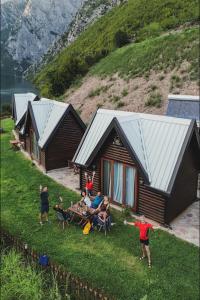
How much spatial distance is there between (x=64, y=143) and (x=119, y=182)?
29.8ft

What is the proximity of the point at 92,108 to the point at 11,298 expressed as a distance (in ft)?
115

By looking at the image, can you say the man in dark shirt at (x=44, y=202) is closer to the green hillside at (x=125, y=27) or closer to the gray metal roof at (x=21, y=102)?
the gray metal roof at (x=21, y=102)

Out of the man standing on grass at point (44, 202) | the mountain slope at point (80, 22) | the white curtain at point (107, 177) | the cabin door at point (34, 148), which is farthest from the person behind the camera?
the mountain slope at point (80, 22)

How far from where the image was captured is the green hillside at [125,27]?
59125 millimetres

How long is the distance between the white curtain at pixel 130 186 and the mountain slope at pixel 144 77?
66.5 feet

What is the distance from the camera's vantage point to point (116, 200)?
1962 cm

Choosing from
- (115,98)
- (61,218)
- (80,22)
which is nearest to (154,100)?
(115,98)

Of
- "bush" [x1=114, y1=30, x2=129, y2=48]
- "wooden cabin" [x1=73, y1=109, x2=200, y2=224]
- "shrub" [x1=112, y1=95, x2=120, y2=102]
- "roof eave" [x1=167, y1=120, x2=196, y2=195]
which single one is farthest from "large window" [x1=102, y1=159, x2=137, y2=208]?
"bush" [x1=114, y1=30, x2=129, y2=48]

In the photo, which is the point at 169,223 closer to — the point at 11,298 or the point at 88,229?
the point at 88,229

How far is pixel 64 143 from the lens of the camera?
2700cm

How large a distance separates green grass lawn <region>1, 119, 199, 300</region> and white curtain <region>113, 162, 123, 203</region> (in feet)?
4.14

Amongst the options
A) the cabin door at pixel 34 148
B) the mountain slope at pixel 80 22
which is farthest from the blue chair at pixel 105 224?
the mountain slope at pixel 80 22

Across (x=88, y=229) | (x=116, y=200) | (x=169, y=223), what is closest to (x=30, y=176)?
(x=116, y=200)

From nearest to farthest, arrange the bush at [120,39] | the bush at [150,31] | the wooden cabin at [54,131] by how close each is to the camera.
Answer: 1. the wooden cabin at [54,131]
2. the bush at [150,31]
3. the bush at [120,39]
